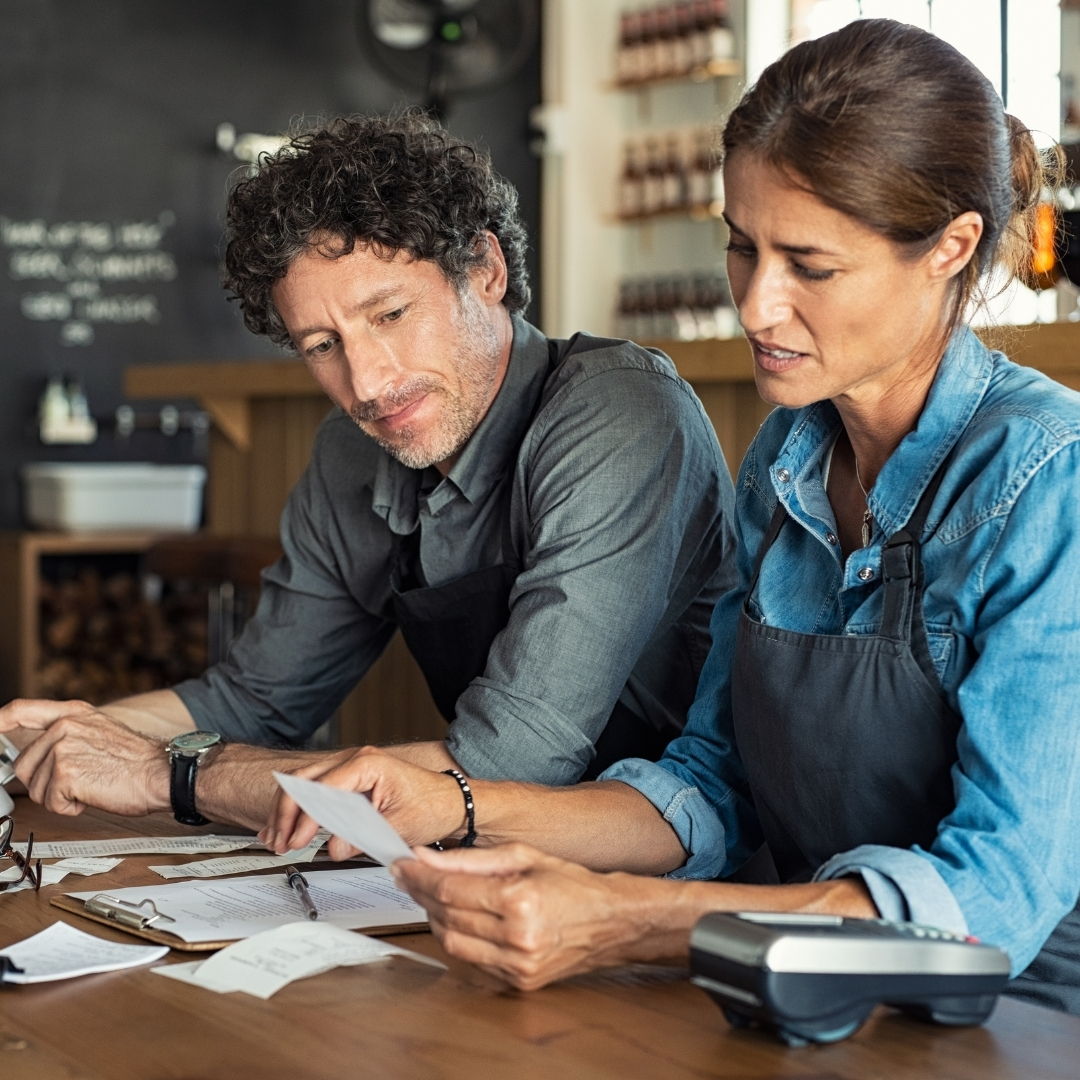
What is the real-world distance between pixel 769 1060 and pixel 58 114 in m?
5.19

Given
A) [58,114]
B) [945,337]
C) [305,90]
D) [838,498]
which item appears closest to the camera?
[945,337]

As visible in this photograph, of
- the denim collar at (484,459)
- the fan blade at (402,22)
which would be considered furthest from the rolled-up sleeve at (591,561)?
the fan blade at (402,22)

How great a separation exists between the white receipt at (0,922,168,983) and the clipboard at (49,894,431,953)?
0.01 metres

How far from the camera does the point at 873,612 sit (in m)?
1.27

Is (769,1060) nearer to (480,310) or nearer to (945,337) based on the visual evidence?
(945,337)

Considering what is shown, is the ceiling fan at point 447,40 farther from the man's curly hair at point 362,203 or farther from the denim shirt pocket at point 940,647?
the denim shirt pocket at point 940,647

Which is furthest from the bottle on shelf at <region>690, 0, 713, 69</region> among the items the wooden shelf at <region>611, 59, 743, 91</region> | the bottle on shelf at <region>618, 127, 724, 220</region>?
A: the bottle on shelf at <region>618, 127, 724, 220</region>

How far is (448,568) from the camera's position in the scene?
1938 mm

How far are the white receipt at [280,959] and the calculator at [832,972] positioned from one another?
0.25m

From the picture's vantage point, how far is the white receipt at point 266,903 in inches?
47.0

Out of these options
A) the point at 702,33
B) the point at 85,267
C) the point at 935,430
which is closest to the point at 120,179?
the point at 85,267

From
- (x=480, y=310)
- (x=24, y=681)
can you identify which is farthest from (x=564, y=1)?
(x=480, y=310)

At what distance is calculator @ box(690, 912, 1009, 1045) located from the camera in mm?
916

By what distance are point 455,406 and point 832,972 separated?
3.48 feet
